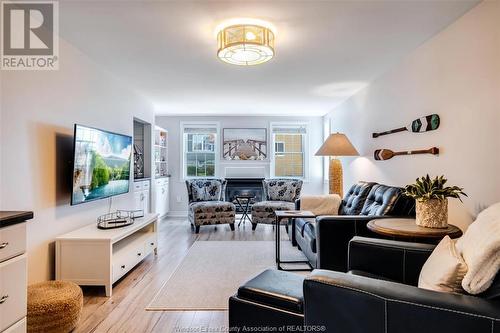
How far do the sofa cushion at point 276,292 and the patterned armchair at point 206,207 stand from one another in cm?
336

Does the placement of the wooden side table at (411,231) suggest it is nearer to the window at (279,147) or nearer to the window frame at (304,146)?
the window frame at (304,146)

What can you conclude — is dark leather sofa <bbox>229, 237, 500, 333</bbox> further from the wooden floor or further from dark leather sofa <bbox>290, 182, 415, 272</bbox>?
dark leather sofa <bbox>290, 182, 415, 272</bbox>

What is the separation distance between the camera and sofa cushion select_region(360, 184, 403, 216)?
105 inches

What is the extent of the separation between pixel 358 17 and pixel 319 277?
1926mm

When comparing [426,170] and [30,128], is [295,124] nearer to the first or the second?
[426,170]

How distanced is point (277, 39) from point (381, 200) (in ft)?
6.14

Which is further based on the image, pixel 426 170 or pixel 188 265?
pixel 188 265

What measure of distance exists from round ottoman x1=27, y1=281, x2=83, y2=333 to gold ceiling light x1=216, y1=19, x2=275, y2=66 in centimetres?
211

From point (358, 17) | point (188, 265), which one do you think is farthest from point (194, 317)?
point (358, 17)

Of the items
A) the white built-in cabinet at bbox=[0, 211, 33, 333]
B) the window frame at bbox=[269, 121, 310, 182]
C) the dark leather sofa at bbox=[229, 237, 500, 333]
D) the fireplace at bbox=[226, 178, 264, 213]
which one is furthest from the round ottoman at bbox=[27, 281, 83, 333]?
the window frame at bbox=[269, 121, 310, 182]

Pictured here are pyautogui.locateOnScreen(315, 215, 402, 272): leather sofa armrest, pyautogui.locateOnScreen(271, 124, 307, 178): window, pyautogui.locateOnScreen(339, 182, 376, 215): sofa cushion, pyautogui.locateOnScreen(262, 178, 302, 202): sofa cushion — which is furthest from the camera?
pyautogui.locateOnScreen(271, 124, 307, 178): window

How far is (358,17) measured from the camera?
2176mm

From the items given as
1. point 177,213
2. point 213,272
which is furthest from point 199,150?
point 213,272

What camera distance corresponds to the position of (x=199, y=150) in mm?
6570
